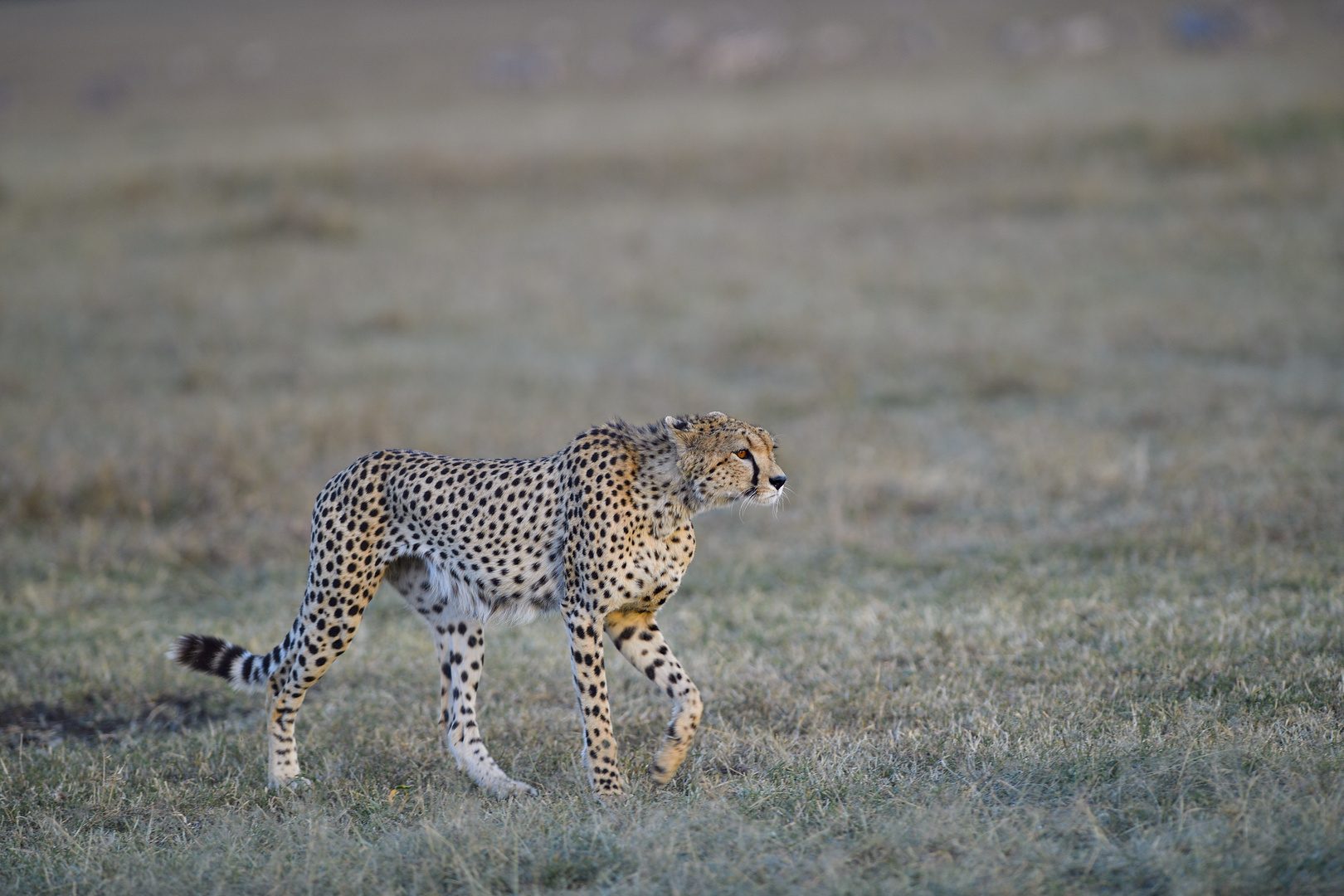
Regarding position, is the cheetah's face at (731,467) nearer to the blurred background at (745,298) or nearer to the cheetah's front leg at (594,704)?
the cheetah's front leg at (594,704)

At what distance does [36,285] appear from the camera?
1474cm

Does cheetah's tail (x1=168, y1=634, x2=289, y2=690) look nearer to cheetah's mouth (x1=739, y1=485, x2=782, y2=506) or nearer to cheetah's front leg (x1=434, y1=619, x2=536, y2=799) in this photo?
cheetah's front leg (x1=434, y1=619, x2=536, y2=799)

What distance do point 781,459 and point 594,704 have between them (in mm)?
4672

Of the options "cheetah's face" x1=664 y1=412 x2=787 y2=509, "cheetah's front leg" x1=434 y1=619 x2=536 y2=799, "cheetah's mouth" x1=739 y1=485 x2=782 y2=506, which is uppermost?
"cheetah's face" x1=664 y1=412 x2=787 y2=509

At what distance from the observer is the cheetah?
4.23 meters

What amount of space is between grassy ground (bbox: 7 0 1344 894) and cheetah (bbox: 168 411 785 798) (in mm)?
254

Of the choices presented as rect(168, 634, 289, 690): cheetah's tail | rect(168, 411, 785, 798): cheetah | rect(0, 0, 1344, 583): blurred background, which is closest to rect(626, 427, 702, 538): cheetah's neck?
rect(168, 411, 785, 798): cheetah

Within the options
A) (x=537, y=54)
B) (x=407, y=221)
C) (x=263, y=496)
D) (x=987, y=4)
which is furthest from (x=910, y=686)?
(x=987, y=4)

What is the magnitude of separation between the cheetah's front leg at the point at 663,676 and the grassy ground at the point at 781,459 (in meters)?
0.13

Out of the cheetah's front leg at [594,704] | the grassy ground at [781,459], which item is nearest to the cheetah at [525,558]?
the cheetah's front leg at [594,704]

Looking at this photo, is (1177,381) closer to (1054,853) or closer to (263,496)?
(263,496)

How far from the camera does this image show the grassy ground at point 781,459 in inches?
147

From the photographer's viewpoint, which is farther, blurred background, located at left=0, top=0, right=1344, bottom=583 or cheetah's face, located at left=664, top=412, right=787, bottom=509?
blurred background, located at left=0, top=0, right=1344, bottom=583

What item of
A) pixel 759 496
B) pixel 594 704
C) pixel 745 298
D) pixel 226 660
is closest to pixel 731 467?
pixel 759 496
